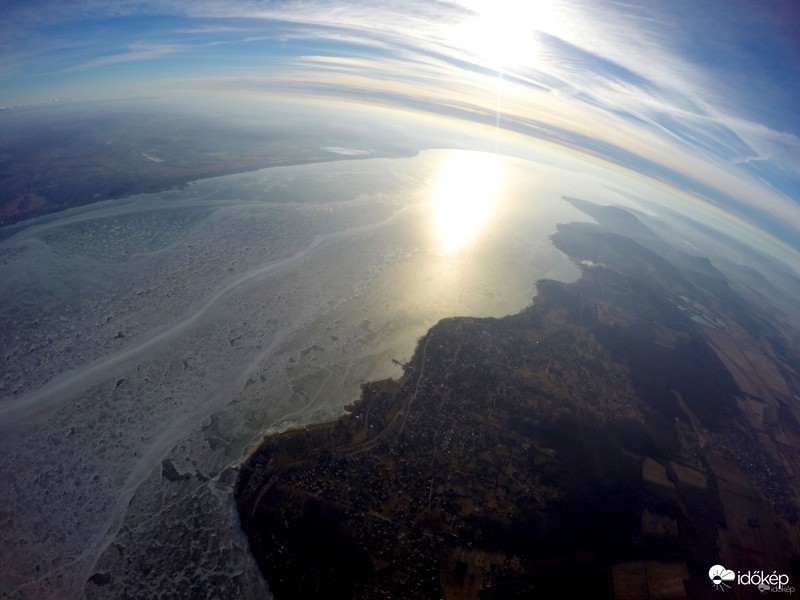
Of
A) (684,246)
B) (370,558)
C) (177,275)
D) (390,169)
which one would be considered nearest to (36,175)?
(177,275)

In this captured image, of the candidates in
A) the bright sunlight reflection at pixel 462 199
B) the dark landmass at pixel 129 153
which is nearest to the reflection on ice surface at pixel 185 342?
the bright sunlight reflection at pixel 462 199

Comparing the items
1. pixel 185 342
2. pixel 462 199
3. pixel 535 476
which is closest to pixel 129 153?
pixel 185 342

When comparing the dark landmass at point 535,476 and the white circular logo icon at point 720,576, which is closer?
the dark landmass at point 535,476

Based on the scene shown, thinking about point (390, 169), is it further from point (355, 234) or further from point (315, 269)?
point (315, 269)

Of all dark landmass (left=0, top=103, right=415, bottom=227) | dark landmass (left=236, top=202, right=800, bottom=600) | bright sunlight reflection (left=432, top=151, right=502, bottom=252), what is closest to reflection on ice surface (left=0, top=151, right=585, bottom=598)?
bright sunlight reflection (left=432, top=151, right=502, bottom=252)

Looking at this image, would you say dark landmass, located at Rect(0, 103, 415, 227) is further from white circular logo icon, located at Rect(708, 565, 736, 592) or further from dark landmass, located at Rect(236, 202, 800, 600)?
white circular logo icon, located at Rect(708, 565, 736, 592)

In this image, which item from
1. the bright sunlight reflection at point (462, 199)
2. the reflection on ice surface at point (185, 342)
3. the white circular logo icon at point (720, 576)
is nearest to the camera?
the reflection on ice surface at point (185, 342)

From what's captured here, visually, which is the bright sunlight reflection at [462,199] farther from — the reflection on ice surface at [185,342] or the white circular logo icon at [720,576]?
the white circular logo icon at [720,576]
